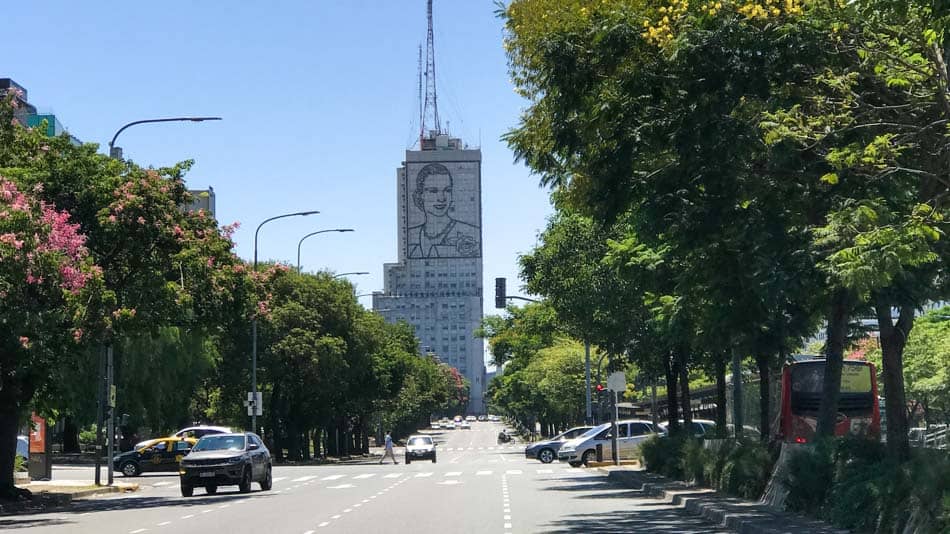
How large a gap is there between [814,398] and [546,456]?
2513cm

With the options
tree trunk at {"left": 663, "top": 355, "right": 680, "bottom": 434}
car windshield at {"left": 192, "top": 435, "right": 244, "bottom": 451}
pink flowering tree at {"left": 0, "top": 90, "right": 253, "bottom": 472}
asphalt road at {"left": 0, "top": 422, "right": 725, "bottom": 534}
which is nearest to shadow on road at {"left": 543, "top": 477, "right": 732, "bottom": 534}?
asphalt road at {"left": 0, "top": 422, "right": 725, "bottom": 534}

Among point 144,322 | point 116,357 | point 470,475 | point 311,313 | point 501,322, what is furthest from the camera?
point 501,322

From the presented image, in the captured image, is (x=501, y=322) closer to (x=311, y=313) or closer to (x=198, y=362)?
(x=311, y=313)

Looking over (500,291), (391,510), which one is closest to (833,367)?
(391,510)

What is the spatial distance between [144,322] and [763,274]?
55.0 feet

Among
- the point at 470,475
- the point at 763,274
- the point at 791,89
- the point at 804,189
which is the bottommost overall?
the point at 470,475

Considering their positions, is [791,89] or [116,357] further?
[116,357]

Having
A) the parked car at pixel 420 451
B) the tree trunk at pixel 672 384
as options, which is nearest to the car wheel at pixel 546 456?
the parked car at pixel 420 451

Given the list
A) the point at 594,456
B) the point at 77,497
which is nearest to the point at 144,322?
the point at 77,497

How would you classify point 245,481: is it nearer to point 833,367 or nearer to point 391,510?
point 391,510

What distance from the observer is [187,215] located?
32.4 metres

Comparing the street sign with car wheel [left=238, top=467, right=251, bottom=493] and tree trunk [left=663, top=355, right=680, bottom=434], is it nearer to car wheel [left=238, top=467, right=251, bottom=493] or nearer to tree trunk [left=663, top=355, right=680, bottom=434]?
tree trunk [left=663, top=355, right=680, bottom=434]

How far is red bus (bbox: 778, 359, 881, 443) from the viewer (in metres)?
31.6

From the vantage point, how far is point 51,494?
31.1 metres
